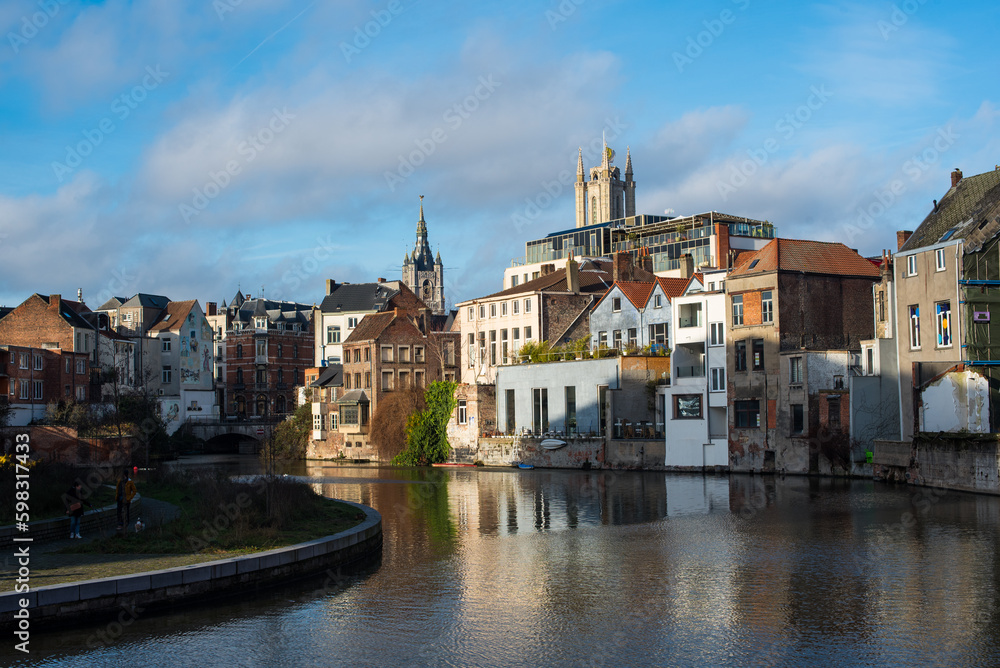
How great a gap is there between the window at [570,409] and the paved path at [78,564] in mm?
44323

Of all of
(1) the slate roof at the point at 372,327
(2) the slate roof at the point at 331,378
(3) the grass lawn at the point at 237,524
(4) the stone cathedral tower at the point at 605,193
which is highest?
(4) the stone cathedral tower at the point at 605,193

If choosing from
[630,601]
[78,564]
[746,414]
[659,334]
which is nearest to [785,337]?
[746,414]

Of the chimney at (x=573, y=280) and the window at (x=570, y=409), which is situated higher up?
the chimney at (x=573, y=280)

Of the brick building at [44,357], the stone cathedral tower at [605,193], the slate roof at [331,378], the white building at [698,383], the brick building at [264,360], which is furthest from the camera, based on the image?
the stone cathedral tower at [605,193]

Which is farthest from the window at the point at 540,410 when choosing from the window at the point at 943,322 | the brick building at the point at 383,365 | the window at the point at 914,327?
the window at the point at 943,322

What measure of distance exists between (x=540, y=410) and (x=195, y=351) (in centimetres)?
6114

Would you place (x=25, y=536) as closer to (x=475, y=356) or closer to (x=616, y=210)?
(x=475, y=356)

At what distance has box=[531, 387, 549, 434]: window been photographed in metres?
70.9

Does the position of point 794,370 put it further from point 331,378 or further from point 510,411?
point 331,378

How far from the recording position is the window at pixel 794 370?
182 ft

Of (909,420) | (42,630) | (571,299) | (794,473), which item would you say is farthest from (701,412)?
(42,630)

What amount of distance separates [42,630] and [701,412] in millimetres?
45902

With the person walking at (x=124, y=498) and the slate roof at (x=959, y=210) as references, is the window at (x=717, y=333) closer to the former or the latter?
the slate roof at (x=959, y=210)

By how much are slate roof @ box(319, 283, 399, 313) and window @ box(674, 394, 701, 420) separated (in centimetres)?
5751
